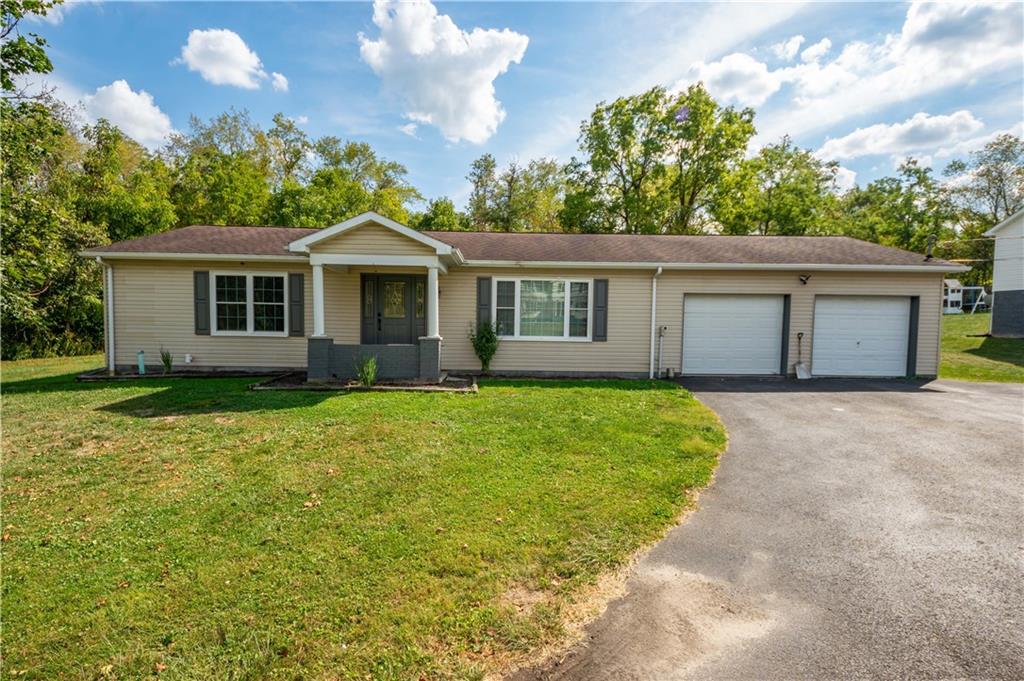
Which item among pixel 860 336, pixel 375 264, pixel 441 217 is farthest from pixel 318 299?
pixel 441 217

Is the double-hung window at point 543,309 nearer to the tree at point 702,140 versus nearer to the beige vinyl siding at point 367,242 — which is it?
the beige vinyl siding at point 367,242

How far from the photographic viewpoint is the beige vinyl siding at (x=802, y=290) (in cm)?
1085

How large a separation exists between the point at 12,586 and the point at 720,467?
6004 millimetres

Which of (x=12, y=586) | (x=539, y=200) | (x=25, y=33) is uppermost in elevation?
(x=539, y=200)

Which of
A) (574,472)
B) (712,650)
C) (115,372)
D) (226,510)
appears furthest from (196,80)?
(712,650)

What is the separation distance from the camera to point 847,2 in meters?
8.95

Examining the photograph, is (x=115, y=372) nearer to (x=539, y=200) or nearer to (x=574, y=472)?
(x=574, y=472)

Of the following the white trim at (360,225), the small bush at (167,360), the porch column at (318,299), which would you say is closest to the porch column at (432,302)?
the white trim at (360,225)

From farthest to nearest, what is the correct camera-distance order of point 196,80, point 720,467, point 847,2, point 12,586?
point 196,80, point 847,2, point 720,467, point 12,586

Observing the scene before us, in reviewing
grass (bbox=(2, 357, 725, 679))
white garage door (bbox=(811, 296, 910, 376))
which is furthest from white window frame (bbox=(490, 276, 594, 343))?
white garage door (bbox=(811, 296, 910, 376))

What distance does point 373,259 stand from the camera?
9188mm

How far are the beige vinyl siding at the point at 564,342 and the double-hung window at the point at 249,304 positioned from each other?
12.8ft

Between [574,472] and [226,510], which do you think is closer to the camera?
[226,510]

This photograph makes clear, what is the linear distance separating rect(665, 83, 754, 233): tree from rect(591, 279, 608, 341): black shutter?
18.8m
